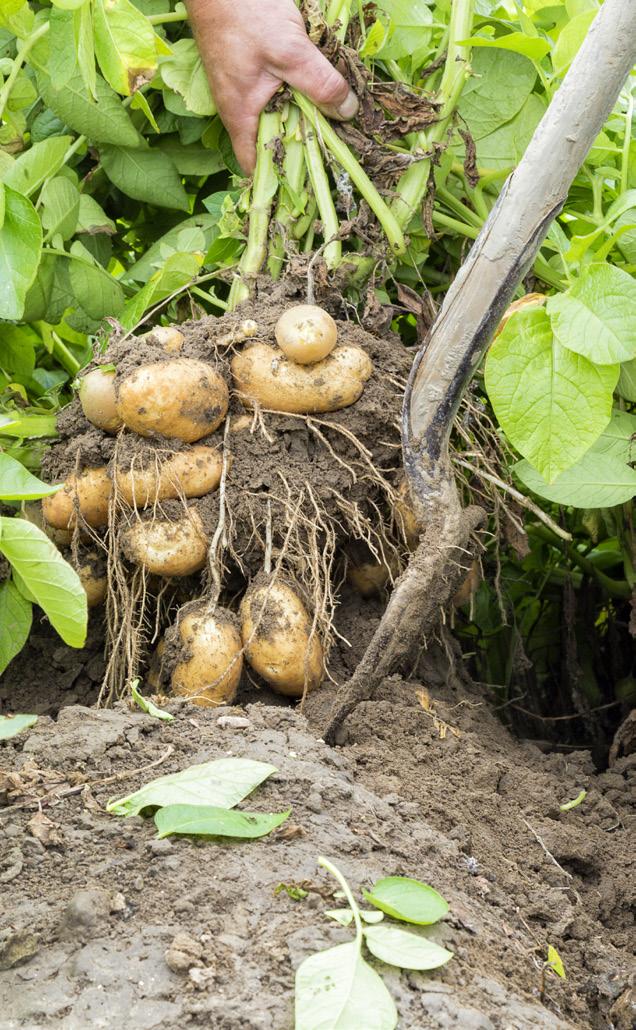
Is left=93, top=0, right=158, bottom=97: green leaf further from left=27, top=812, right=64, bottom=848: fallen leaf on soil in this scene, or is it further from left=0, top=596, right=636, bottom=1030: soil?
left=27, top=812, right=64, bottom=848: fallen leaf on soil

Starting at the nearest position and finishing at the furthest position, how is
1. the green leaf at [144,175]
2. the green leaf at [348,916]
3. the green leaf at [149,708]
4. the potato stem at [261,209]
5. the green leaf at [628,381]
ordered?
1. the green leaf at [348,916]
2. the green leaf at [149,708]
3. the green leaf at [628,381]
4. the potato stem at [261,209]
5. the green leaf at [144,175]

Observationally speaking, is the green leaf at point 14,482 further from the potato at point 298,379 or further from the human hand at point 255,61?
the human hand at point 255,61

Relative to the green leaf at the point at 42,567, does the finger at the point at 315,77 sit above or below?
above

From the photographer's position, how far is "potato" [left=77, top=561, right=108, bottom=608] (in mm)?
1683

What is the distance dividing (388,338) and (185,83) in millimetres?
568

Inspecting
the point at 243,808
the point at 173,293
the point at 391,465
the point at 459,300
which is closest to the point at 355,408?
the point at 391,465

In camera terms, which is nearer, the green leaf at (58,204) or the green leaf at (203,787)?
the green leaf at (203,787)

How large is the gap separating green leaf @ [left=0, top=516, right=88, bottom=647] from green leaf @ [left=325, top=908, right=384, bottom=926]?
0.45 m

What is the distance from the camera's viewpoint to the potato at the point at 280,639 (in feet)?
4.97

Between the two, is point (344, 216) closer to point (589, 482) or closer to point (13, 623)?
point (589, 482)

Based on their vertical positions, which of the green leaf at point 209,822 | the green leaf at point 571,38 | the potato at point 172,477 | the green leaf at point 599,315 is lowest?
the potato at point 172,477

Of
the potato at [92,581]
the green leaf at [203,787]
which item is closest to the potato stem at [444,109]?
the potato at [92,581]

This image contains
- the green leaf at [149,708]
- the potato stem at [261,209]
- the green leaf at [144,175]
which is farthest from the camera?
the green leaf at [144,175]

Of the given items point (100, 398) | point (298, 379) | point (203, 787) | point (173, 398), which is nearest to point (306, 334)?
point (298, 379)
